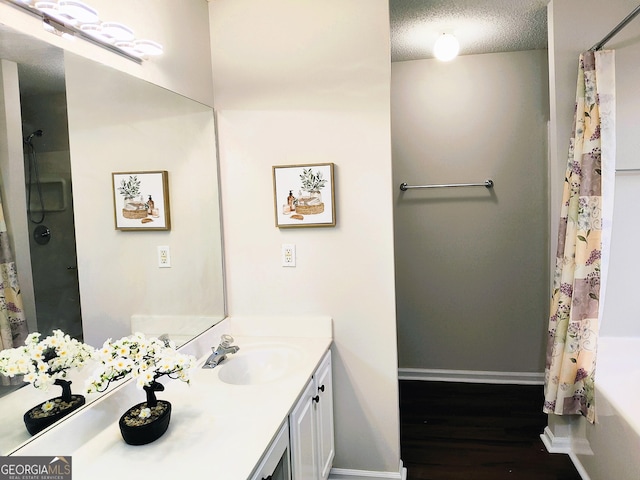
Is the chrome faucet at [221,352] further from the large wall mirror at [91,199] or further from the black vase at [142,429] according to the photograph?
the black vase at [142,429]

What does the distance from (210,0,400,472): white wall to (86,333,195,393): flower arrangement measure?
1012 millimetres

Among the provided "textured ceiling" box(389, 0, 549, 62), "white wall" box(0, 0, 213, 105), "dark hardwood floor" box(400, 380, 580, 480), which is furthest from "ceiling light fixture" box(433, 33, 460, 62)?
"dark hardwood floor" box(400, 380, 580, 480)

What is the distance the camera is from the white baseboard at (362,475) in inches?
92.2

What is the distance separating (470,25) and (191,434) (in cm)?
281

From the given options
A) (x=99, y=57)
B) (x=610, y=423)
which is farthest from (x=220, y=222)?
(x=610, y=423)

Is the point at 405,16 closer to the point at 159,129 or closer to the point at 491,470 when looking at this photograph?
the point at 159,129

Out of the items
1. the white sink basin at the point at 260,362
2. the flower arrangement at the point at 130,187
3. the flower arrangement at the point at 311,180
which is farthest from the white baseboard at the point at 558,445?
the flower arrangement at the point at 130,187

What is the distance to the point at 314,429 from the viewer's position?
194 centimetres

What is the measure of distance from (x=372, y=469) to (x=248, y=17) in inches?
95.1

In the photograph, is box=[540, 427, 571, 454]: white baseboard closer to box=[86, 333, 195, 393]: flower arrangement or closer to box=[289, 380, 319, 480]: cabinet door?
box=[289, 380, 319, 480]: cabinet door

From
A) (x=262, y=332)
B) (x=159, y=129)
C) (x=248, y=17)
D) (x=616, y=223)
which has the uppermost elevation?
(x=248, y=17)

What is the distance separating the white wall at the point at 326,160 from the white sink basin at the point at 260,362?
25 centimetres

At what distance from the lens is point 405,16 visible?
2725 millimetres

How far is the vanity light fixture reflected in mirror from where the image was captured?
1.30 metres
